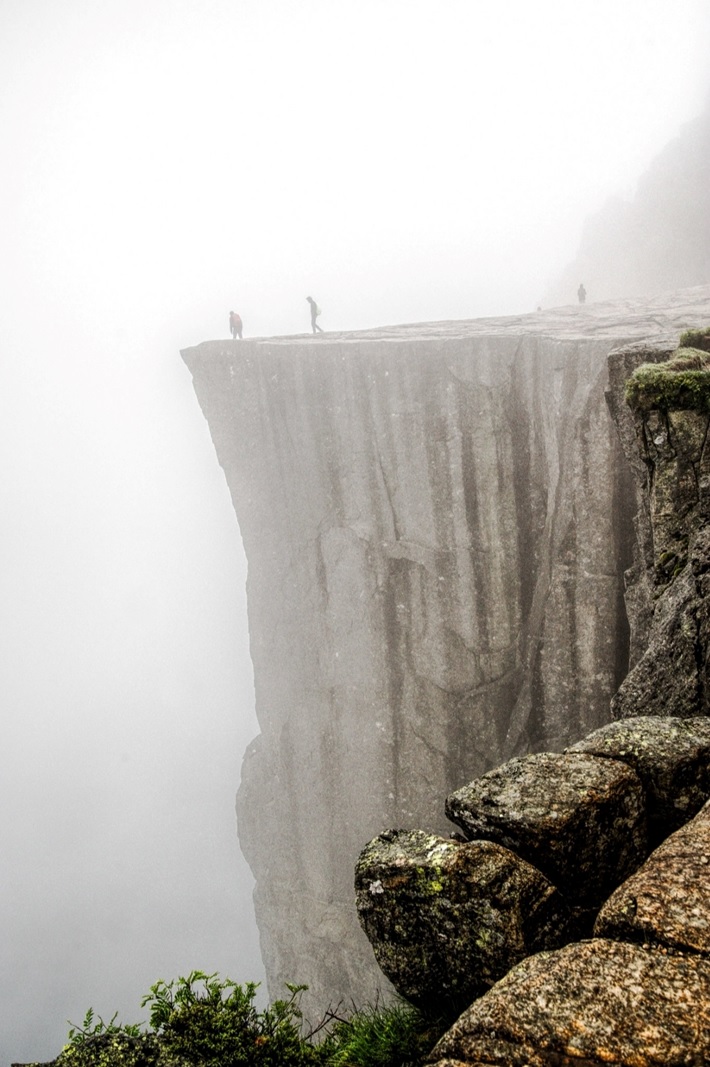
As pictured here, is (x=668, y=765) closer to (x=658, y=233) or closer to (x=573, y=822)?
(x=573, y=822)

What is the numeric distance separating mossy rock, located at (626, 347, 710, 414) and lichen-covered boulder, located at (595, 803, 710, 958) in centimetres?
888

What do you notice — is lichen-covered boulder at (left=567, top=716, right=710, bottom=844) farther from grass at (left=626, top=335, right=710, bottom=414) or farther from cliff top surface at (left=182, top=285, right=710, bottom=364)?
cliff top surface at (left=182, top=285, right=710, bottom=364)

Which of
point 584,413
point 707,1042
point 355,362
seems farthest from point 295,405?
point 707,1042

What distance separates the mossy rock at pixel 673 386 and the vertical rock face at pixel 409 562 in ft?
21.9

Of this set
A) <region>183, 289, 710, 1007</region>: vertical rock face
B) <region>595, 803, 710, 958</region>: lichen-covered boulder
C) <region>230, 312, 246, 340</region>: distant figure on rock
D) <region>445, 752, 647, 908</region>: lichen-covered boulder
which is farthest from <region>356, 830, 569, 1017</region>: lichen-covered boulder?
<region>230, 312, 246, 340</region>: distant figure on rock

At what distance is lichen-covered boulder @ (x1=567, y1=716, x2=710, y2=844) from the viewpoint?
761cm

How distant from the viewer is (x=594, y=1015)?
456 cm

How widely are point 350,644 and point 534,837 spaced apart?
1675cm

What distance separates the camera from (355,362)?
904 inches

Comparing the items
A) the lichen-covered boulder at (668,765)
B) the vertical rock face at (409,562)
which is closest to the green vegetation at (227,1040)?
the lichen-covered boulder at (668,765)

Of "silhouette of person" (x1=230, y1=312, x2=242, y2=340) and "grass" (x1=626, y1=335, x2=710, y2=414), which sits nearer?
"grass" (x1=626, y1=335, x2=710, y2=414)

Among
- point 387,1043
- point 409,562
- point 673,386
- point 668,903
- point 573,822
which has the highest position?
point 673,386

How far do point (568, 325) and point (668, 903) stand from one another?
70.0 ft

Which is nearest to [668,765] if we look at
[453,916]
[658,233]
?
[453,916]
